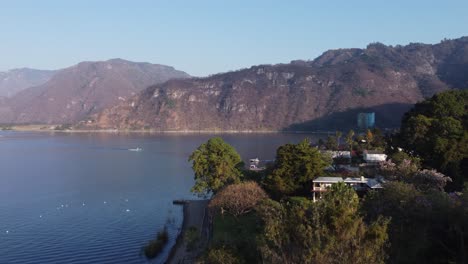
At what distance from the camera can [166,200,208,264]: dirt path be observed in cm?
2033

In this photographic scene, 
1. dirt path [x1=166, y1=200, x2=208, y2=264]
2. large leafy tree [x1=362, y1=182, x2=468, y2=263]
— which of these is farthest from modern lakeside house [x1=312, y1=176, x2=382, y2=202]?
large leafy tree [x1=362, y1=182, x2=468, y2=263]

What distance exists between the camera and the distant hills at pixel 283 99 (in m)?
156

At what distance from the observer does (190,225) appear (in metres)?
26.9

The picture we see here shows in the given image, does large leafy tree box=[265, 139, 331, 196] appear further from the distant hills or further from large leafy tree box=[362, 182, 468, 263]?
the distant hills

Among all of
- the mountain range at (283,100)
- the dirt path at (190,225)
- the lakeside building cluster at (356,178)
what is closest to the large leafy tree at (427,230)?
the lakeside building cluster at (356,178)

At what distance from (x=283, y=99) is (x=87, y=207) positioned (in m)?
147

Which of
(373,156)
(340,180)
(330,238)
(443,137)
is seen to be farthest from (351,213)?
(373,156)

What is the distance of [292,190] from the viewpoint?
2638cm

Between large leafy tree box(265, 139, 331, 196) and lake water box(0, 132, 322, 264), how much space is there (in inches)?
243

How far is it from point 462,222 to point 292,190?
46.5 ft

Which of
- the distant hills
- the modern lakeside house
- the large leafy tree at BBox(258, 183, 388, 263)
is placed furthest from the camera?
the distant hills

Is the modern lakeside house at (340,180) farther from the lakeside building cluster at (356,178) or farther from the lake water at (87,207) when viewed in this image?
the lake water at (87,207)

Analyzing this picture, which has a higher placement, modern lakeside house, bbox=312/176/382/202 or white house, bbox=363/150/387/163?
white house, bbox=363/150/387/163

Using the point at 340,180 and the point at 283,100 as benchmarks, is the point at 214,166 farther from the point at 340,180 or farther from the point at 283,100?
the point at 283,100
